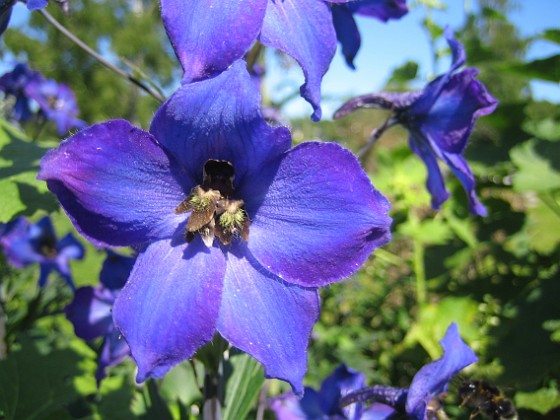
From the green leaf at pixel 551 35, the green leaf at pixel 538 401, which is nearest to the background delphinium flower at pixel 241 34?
the green leaf at pixel 538 401

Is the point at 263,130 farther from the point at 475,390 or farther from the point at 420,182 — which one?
the point at 420,182

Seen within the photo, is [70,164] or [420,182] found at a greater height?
[70,164]

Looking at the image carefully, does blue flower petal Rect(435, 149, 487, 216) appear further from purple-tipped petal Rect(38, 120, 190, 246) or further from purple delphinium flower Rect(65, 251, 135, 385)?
purple delphinium flower Rect(65, 251, 135, 385)

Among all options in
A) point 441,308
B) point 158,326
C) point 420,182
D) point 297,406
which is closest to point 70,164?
point 158,326

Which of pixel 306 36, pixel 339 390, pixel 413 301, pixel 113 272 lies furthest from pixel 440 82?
pixel 413 301

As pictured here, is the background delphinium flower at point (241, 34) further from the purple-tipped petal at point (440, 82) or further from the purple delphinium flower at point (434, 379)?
the purple delphinium flower at point (434, 379)

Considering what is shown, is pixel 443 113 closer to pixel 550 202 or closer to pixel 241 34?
pixel 241 34
